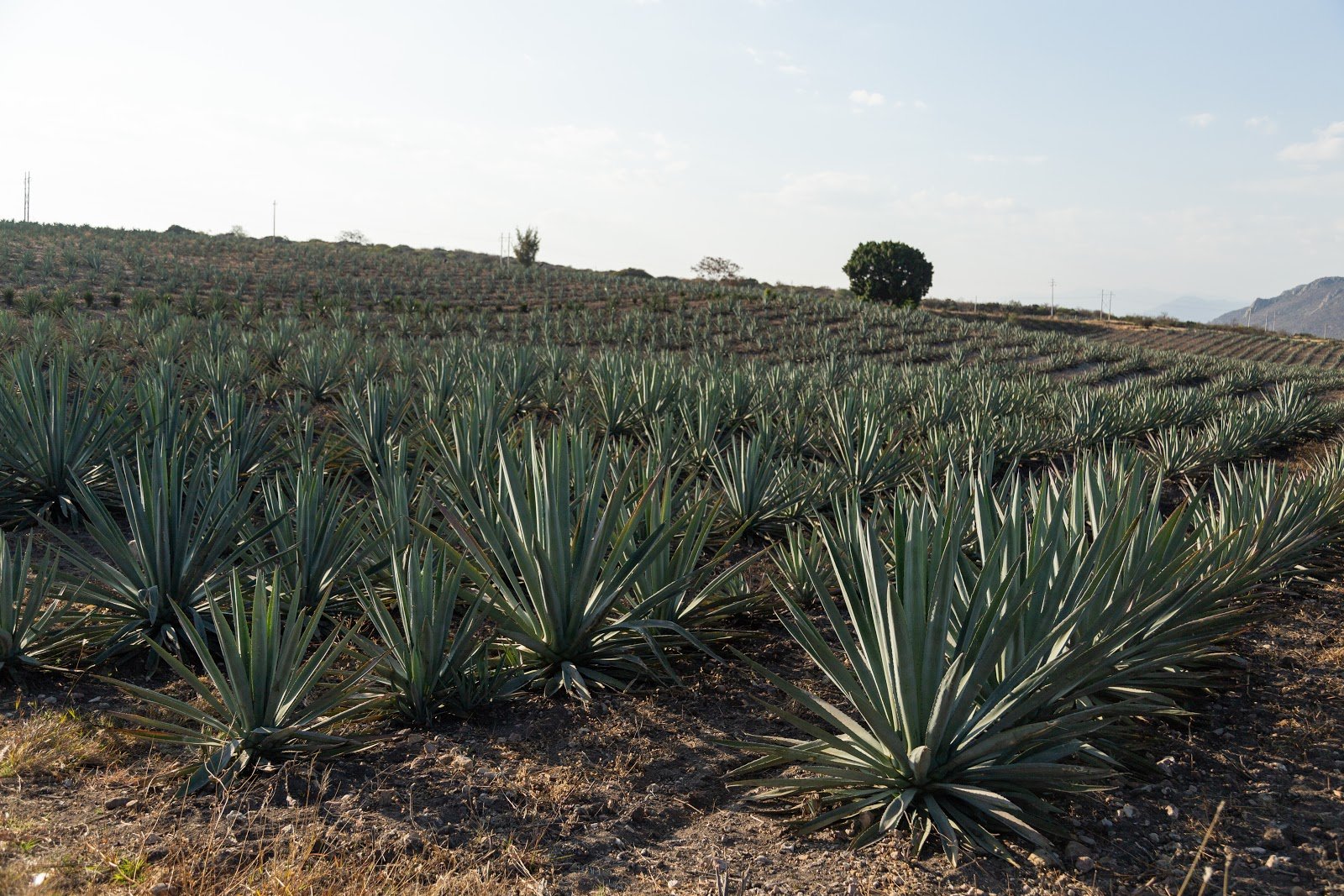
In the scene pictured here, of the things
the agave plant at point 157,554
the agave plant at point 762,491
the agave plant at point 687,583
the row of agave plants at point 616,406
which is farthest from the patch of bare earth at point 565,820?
the agave plant at point 762,491

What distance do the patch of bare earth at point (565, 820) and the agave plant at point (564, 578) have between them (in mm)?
271

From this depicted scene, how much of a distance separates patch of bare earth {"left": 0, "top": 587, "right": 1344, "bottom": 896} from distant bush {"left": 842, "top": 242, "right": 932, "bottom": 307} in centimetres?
5025

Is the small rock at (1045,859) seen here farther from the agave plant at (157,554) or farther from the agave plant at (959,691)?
the agave plant at (157,554)

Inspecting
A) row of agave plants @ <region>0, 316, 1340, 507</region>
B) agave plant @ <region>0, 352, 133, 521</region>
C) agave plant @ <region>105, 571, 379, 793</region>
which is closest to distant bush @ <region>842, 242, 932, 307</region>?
row of agave plants @ <region>0, 316, 1340, 507</region>

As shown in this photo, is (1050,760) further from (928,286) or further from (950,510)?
(928,286)

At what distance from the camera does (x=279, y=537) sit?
3.91 metres

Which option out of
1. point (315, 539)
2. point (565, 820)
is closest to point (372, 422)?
point (315, 539)

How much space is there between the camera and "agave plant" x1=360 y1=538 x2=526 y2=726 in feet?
9.67

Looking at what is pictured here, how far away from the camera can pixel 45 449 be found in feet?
17.6

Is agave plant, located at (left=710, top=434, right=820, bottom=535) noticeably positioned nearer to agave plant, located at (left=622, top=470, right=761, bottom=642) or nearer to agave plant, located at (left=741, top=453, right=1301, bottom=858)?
agave plant, located at (left=622, top=470, right=761, bottom=642)

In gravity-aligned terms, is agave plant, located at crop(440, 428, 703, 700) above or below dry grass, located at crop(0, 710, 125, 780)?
above

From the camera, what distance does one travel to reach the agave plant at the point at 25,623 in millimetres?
3174

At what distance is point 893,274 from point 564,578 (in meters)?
50.7

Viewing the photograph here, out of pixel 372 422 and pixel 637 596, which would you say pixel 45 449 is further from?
pixel 637 596
